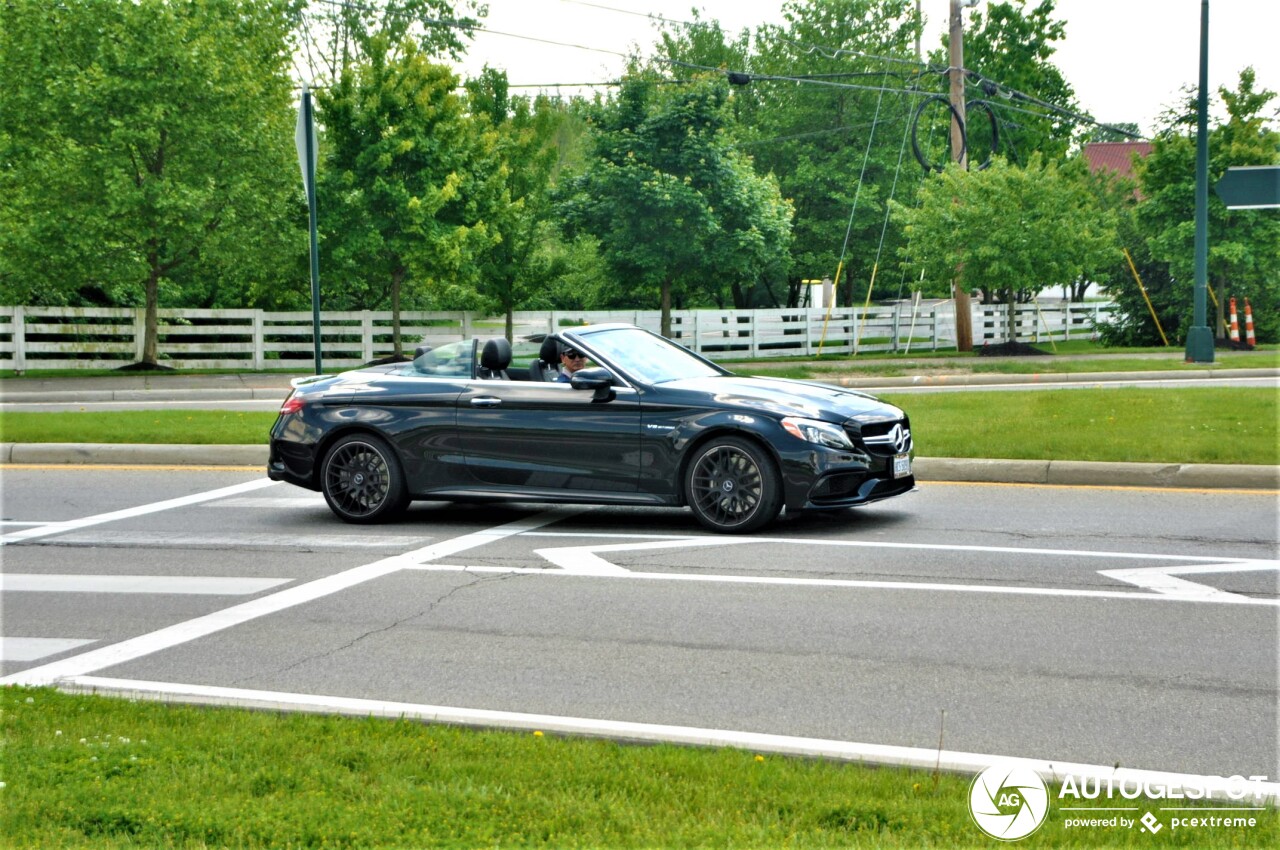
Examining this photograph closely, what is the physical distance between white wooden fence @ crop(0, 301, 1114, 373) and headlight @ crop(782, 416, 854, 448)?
19.6m

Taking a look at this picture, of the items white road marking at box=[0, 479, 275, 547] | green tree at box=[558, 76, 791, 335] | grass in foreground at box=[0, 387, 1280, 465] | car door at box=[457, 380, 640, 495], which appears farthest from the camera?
green tree at box=[558, 76, 791, 335]

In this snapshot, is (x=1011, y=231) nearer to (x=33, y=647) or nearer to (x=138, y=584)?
(x=138, y=584)

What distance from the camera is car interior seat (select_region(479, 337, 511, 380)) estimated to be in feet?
35.2

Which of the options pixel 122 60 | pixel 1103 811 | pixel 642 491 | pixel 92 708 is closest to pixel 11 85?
pixel 122 60

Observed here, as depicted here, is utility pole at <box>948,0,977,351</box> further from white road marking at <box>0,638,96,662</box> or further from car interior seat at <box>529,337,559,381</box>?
white road marking at <box>0,638,96,662</box>

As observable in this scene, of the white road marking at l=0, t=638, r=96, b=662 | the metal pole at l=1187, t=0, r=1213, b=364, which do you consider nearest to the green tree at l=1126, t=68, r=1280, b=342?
the metal pole at l=1187, t=0, r=1213, b=364

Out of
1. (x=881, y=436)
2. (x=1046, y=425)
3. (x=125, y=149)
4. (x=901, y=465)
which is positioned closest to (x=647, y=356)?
(x=881, y=436)

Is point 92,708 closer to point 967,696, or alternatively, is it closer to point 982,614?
point 967,696

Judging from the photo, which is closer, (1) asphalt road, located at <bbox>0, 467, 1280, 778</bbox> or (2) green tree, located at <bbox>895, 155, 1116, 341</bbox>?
(1) asphalt road, located at <bbox>0, 467, 1280, 778</bbox>

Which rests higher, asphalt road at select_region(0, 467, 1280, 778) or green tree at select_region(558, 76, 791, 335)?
green tree at select_region(558, 76, 791, 335)

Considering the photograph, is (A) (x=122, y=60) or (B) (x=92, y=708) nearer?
(B) (x=92, y=708)

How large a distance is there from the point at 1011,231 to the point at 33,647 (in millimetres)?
29075

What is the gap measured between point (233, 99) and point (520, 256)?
802 cm

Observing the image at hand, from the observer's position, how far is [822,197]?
160 feet
